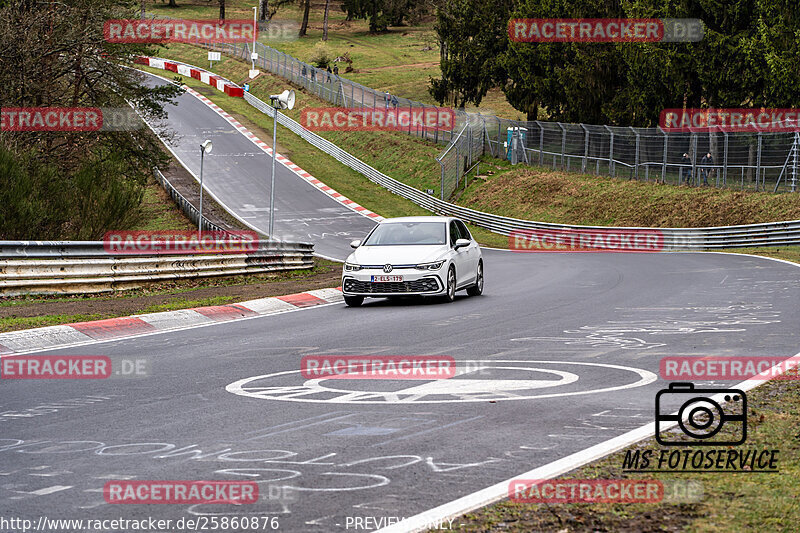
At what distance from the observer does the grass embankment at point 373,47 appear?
272ft

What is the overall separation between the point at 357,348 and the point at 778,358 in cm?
466

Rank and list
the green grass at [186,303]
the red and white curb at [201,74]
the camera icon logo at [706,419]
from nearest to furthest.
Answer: the camera icon logo at [706,419] < the green grass at [186,303] < the red and white curb at [201,74]

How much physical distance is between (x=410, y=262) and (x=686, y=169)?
1141 inches

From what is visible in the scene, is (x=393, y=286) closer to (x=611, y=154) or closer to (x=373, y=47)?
(x=611, y=154)

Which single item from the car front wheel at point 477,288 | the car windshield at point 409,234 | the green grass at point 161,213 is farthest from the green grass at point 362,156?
the car windshield at point 409,234

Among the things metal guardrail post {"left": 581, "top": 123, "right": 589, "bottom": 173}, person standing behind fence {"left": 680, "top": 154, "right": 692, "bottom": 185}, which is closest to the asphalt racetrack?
person standing behind fence {"left": 680, "top": 154, "right": 692, "bottom": 185}

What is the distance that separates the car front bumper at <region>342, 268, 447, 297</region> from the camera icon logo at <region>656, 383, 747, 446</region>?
9.37 m

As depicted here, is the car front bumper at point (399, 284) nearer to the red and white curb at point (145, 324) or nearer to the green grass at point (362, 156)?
the red and white curb at point (145, 324)

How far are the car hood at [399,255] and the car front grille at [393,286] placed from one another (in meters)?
0.35

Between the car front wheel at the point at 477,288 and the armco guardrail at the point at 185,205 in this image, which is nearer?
the car front wheel at the point at 477,288

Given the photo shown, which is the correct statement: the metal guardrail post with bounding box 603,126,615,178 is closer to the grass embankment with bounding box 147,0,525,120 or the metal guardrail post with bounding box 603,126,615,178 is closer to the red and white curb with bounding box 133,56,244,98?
the grass embankment with bounding box 147,0,525,120

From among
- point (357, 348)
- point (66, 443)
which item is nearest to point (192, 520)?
point (66, 443)

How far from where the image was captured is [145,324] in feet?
47.4

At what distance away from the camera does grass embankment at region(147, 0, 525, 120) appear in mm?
83000
